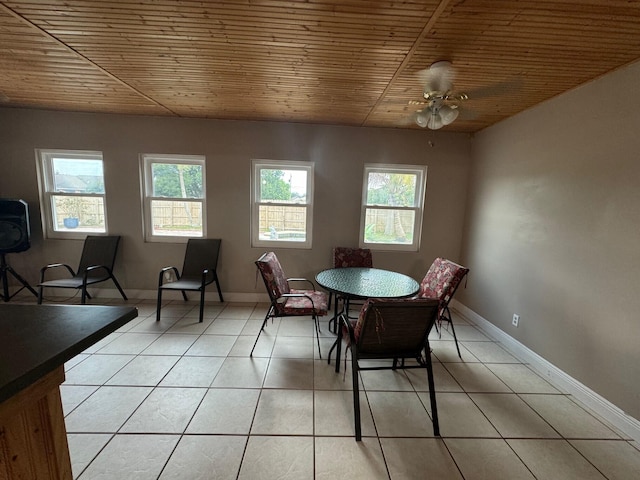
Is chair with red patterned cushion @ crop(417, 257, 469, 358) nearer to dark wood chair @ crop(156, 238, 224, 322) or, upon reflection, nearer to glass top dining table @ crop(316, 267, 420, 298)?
glass top dining table @ crop(316, 267, 420, 298)

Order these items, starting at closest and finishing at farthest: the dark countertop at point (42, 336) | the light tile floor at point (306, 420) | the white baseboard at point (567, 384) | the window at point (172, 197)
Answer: the dark countertop at point (42, 336), the light tile floor at point (306, 420), the white baseboard at point (567, 384), the window at point (172, 197)

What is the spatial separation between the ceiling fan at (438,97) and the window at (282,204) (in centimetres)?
172

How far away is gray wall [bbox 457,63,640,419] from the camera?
171cm

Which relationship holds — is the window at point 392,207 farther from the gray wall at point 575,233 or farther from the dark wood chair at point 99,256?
the dark wood chair at point 99,256

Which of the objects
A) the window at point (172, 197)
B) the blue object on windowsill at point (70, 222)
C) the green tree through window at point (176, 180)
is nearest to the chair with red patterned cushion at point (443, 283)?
the window at point (172, 197)

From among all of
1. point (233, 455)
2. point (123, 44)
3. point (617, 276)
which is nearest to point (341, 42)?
point (123, 44)

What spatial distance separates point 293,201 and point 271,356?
198cm

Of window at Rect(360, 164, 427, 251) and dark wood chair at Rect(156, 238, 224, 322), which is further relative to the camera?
window at Rect(360, 164, 427, 251)

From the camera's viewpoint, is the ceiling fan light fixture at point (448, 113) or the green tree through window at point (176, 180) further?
the green tree through window at point (176, 180)

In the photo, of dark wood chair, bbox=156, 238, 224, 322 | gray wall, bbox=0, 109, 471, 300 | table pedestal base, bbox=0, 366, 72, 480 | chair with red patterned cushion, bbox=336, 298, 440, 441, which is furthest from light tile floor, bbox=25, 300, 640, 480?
gray wall, bbox=0, 109, 471, 300

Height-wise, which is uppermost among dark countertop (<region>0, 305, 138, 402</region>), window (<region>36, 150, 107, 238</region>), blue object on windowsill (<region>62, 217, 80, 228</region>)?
window (<region>36, 150, 107, 238</region>)

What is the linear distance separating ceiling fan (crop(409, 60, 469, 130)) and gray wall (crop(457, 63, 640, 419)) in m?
0.99

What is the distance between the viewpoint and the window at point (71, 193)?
338 cm

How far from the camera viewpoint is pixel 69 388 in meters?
1.88
